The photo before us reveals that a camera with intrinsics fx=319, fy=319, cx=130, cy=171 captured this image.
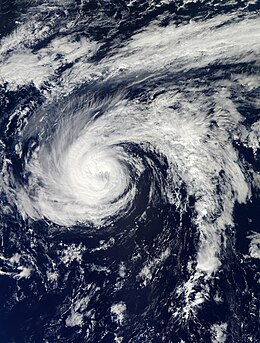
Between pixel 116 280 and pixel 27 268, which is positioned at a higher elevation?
pixel 27 268

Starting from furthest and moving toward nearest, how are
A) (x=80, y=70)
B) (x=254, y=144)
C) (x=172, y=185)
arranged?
(x=80, y=70)
(x=172, y=185)
(x=254, y=144)

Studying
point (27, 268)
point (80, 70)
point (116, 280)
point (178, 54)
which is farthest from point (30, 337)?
point (178, 54)

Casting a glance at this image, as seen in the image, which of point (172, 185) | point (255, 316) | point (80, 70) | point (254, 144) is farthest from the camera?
point (80, 70)

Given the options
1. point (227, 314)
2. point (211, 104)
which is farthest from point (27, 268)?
point (211, 104)

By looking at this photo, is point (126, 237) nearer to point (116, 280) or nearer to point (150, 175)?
point (116, 280)

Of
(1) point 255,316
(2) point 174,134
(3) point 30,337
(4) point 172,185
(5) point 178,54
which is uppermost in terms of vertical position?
(5) point 178,54

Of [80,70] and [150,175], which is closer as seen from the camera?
[150,175]

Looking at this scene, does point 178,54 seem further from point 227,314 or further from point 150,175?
point 227,314
